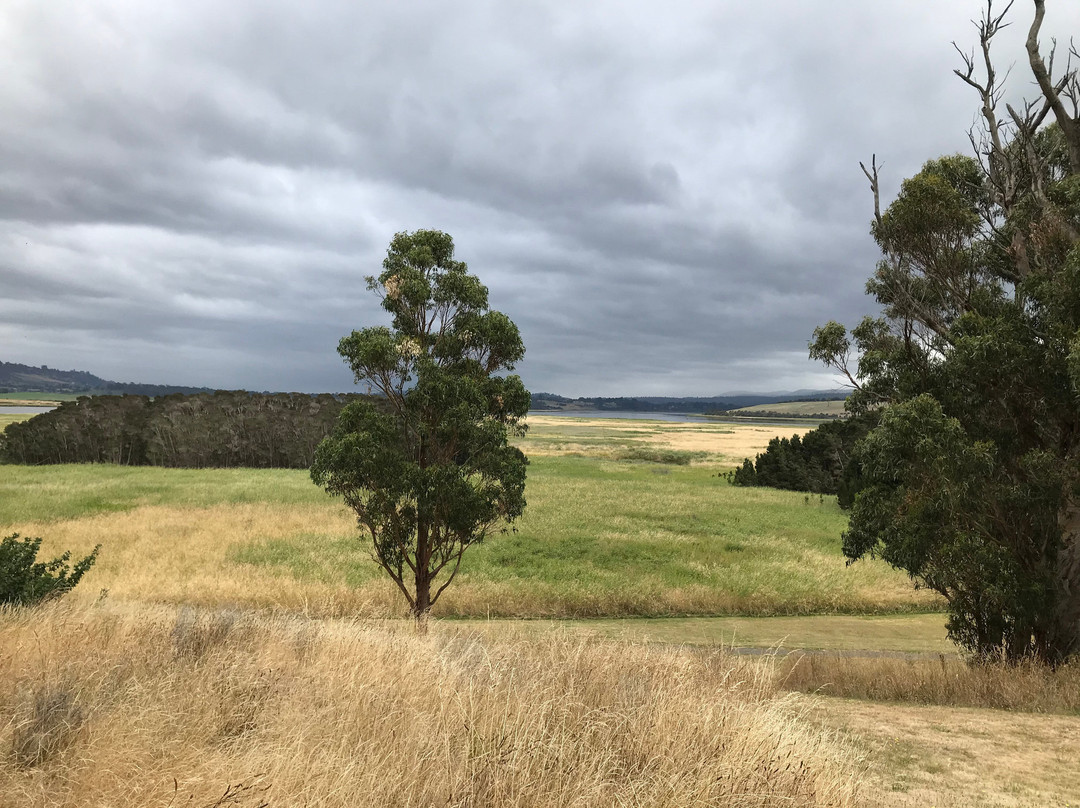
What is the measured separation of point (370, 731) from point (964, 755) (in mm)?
7496

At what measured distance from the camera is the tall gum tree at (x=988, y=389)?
43.6 feet

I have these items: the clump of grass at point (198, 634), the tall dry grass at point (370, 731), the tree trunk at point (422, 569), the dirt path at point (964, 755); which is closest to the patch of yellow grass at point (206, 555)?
the tree trunk at point (422, 569)

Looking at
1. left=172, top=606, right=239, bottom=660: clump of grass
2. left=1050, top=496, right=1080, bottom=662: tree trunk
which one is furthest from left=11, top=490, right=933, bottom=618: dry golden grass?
left=1050, top=496, right=1080, bottom=662: tree trunk

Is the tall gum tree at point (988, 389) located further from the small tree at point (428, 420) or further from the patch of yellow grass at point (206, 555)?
the patch of yellow grass at point (206, 555)

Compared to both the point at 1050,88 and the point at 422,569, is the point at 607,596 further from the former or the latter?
the point at 1050,88

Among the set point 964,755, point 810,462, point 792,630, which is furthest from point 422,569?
point 810,462

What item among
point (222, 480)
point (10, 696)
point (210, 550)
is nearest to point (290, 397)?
point (222, 480)

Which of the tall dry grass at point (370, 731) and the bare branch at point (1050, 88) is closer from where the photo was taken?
the tall dry grass at point (370, 731)

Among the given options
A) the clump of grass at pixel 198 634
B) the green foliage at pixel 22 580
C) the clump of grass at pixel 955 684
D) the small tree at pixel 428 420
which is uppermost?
the small tree at pixel 428 420

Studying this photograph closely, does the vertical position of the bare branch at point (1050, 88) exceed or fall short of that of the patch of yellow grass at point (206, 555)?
it exceeds it

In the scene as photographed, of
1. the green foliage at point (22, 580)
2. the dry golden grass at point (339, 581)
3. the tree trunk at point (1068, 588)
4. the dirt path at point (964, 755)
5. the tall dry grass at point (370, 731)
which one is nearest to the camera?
the tall dry grass at point (370, 731)

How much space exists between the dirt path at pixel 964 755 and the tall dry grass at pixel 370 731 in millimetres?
1108

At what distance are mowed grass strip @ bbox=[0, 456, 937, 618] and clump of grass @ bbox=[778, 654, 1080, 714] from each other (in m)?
8.40

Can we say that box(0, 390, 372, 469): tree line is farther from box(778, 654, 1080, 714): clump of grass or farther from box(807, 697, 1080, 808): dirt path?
box(807, 697, 1080, 808): dirt path
